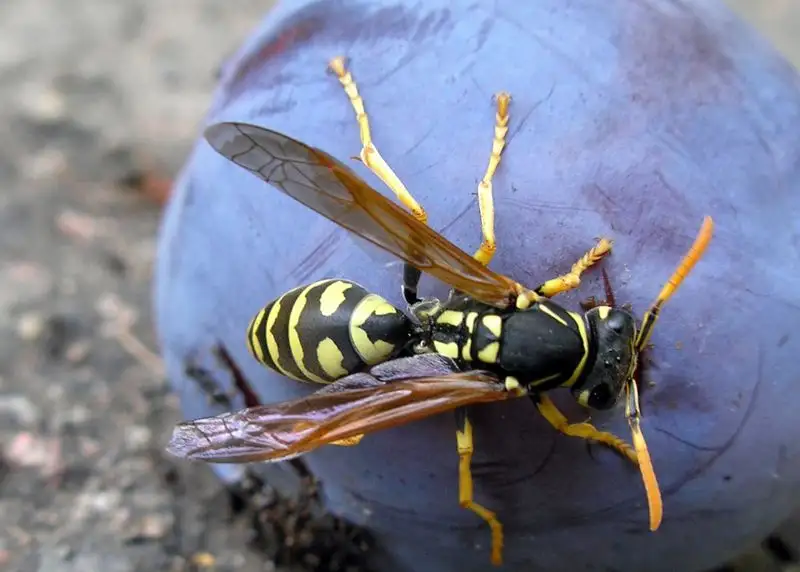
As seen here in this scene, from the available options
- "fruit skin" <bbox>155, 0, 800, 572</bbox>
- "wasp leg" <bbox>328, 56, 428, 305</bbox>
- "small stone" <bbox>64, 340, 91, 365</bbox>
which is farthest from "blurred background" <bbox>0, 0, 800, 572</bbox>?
"wasp leg" <bbox>328, 56, 428, 305</bbox>

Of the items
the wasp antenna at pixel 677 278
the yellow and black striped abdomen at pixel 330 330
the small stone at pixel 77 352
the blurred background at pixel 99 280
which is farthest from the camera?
the small stone at pixel 77 352

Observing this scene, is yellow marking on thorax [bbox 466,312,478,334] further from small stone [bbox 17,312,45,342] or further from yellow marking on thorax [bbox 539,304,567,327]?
small stone [bbox 17,312,45,342]

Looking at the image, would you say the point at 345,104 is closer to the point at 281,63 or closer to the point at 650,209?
the point at 281,63

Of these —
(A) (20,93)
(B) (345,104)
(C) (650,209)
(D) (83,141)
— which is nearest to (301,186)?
(B) (345,104)

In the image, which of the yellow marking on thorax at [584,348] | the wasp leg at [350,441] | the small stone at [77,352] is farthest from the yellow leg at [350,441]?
the small stone at [77,352]

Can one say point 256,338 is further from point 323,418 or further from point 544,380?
point 544,380

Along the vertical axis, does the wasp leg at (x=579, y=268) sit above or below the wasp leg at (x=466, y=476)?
above

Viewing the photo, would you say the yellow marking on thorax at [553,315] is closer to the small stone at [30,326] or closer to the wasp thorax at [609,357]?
the wasp thorax at [609,357]

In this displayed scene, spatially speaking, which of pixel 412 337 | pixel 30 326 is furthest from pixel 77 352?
pixel 412 337
